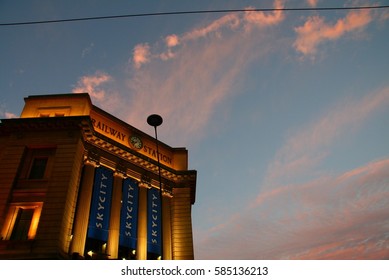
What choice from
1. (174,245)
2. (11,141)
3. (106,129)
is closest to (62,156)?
(11,141)

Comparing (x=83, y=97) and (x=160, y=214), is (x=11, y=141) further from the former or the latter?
(x=160, y=214)

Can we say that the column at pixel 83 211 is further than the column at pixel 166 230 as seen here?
No

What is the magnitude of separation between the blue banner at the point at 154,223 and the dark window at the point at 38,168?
11.5 m

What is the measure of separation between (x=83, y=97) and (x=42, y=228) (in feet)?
48.5

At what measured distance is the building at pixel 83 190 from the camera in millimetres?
22703

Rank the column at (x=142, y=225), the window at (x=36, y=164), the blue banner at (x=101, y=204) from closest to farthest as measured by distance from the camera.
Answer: the window at (x=36, y=164)
the blue banner at (x=101, y=204)
the column at (x=142, y=225)

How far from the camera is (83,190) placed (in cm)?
2728

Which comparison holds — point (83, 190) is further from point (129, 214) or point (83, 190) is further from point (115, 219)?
point (129, 214)

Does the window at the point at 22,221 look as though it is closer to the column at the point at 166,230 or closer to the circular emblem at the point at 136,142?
the circular emblem at the point at 136,142

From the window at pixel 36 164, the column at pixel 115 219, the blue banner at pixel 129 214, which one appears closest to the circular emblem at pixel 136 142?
the blue banner at pixel 129 214

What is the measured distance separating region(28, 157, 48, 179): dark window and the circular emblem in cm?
1023

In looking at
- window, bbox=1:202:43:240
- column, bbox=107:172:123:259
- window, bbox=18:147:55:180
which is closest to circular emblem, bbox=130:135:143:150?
column, bbox=107:172:123:259

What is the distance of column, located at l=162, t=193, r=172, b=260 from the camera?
31.3 m

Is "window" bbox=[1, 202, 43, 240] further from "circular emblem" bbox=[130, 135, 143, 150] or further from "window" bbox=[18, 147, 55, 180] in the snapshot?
"circular emblem" bbox=[130, 135, 143, 150]
